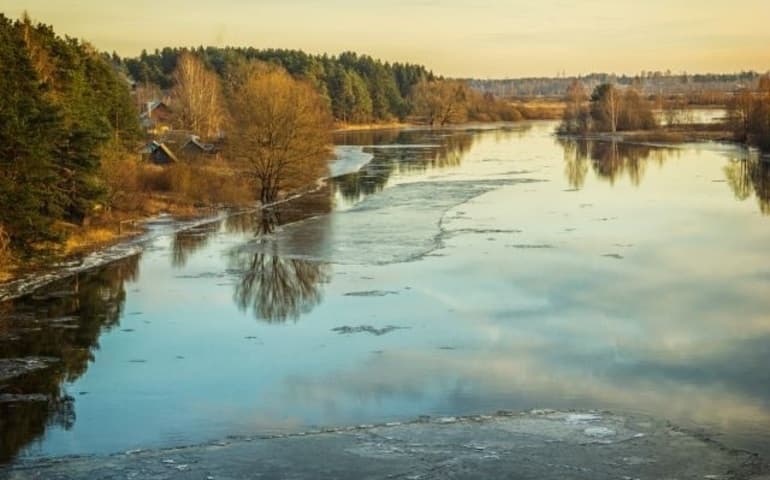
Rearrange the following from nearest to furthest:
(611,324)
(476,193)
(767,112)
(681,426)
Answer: (681,426)
(611,324)
(476,193)
(767,112)

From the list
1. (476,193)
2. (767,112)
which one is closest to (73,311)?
(476,193)

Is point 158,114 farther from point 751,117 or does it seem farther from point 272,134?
point 751,117

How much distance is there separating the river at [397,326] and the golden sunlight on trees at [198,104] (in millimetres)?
32711

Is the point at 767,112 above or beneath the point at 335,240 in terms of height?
above

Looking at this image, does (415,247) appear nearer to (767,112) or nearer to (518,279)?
(518,279)

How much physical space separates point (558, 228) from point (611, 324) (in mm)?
12621

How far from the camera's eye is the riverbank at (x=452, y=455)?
36.0ft

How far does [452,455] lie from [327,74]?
106825 millimetres

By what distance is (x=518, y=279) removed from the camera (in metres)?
22.7

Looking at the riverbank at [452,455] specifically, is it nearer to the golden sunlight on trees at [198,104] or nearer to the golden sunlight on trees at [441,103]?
the golden sunlight on trees at [198,104]

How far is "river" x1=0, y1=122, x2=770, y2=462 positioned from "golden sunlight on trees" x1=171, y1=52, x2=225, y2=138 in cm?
3271

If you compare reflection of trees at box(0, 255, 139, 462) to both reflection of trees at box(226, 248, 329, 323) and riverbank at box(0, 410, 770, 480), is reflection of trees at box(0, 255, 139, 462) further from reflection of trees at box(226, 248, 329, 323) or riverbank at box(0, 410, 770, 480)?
reflection of trees at box(226, 248, 329, 323)

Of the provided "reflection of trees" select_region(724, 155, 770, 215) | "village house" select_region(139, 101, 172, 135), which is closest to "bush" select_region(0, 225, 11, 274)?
"reflection of trees" select_region(724, 155, 770, 215)

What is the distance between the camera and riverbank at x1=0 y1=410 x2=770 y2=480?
11.0 m
